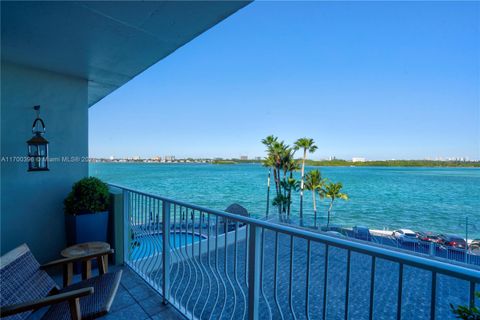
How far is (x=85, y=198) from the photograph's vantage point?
2.96 metres

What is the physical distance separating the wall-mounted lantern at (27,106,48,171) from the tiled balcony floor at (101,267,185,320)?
5.90 feet

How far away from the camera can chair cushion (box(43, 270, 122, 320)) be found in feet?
4.90

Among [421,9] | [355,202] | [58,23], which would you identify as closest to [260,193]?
[355,202]

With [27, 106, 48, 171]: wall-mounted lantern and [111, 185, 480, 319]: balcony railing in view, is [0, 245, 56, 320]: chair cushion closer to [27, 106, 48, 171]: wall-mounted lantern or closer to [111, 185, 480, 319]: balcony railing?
[111, 185, 480, 319]: balcony railing

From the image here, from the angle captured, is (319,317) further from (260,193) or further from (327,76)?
(260,193)

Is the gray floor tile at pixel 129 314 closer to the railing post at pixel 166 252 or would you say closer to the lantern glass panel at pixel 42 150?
the railing post at pixel 166 252

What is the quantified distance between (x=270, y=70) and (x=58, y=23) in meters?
17.6

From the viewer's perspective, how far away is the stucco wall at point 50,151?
9.26ft

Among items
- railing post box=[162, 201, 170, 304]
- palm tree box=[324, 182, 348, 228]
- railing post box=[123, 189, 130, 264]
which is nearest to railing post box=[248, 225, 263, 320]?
railing post box=[162, 201, 170, 304]

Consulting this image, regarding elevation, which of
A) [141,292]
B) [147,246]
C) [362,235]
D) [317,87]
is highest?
[317,87]

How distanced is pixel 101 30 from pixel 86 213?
217 centimetres

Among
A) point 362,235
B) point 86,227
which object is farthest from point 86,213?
point 362,235

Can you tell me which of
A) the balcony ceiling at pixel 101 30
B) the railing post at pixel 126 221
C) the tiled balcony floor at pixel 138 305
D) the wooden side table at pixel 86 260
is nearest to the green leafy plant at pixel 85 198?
the railing post at pixel 126 221

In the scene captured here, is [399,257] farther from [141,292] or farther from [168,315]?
[141,292]
